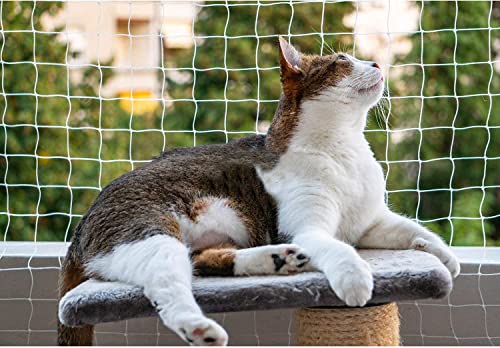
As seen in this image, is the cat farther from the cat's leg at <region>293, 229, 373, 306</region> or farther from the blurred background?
the blurred background

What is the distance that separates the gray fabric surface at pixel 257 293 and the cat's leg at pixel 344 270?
0.9 inches

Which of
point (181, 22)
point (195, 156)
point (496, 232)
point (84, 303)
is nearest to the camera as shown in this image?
point (84, 303)

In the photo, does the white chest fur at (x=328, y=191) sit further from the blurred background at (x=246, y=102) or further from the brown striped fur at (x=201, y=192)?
the blurred background at (x=246, y=102)

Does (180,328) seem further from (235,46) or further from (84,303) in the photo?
(235,46)

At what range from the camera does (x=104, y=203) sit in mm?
1600

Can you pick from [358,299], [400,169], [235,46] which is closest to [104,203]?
[358,299]

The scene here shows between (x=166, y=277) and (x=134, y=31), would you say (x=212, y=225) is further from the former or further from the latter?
(x=134, y=31)

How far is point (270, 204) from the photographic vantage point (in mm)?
1637

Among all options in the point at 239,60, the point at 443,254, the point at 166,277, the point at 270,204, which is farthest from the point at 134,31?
the point at 166,277

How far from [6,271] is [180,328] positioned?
127 centimetres

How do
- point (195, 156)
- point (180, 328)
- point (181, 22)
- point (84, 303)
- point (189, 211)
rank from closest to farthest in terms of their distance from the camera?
point (180, 328) < point (84, 303) < point (189, 211) < point (195, 156) < point (181, 22)

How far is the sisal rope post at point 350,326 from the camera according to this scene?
5.18 ft

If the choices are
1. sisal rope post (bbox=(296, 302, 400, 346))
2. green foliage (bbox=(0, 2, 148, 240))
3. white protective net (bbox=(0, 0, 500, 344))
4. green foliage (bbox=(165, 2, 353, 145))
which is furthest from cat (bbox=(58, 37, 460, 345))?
green foliage (bbox=(165, 2, 353, 145))

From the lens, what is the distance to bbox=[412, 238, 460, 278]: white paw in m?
1.60
